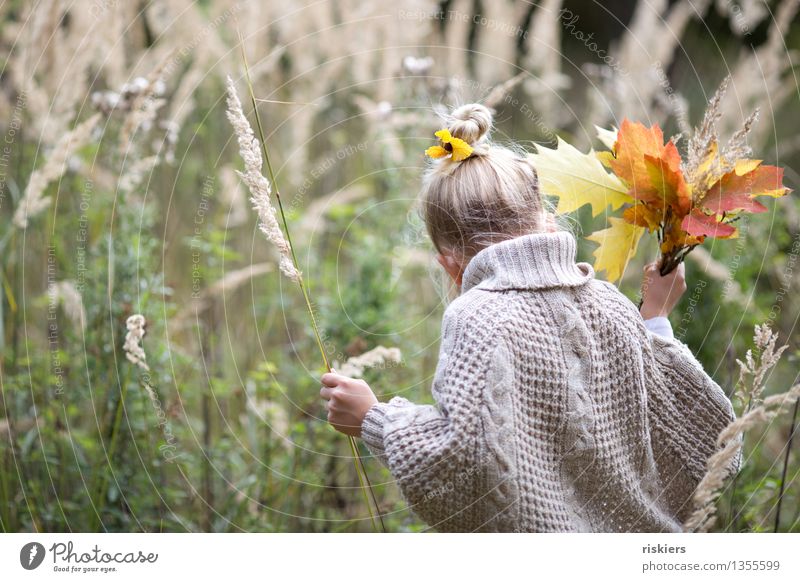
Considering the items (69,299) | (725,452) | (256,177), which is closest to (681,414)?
(725,452)

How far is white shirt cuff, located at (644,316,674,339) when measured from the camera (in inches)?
52.1

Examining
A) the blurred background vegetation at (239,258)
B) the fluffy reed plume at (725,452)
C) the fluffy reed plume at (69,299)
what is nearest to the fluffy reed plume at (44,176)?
the blurred background vegetation at (239,258)

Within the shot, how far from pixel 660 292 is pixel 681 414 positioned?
20 cm

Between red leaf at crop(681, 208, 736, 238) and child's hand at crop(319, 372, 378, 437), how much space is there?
1.80 ft

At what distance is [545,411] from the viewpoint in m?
1.17

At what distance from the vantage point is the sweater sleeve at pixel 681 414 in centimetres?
127

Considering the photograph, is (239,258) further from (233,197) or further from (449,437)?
(449,437)

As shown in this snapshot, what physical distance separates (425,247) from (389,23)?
2.60 ft

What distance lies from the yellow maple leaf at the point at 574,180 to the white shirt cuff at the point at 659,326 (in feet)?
0.66

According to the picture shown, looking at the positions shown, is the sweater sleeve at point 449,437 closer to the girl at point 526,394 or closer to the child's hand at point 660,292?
the girl at point 526,394

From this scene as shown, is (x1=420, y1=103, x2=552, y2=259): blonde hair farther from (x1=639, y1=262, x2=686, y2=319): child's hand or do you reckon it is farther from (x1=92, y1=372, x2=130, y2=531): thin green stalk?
(x1=92, y1=372, x2=130, y2=531): thin green stalk

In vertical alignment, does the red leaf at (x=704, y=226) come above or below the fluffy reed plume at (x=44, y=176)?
below
